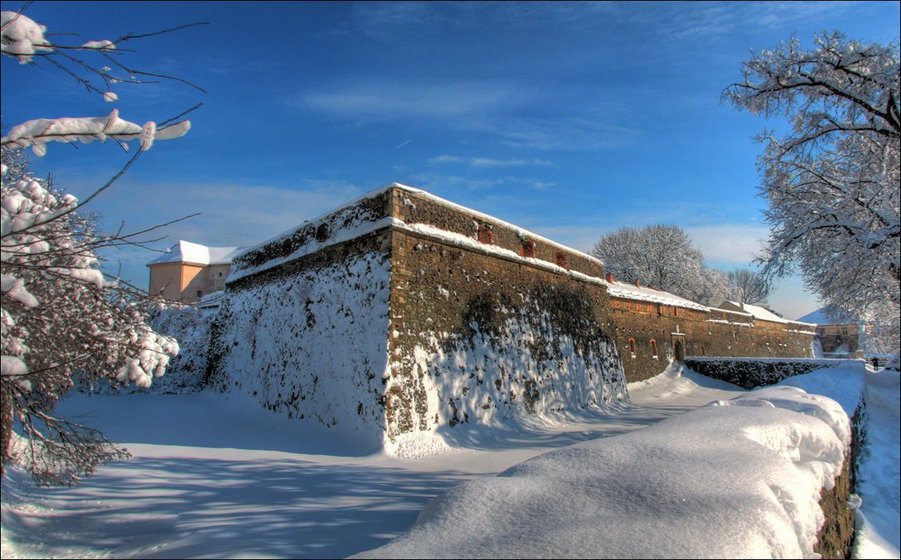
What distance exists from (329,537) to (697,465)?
117 inches

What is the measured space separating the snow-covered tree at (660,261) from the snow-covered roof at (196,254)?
102ft

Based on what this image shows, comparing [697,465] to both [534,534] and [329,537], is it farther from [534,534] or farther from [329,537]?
[329,537]

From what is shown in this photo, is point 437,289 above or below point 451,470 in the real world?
above

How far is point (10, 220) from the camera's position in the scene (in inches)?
94.0

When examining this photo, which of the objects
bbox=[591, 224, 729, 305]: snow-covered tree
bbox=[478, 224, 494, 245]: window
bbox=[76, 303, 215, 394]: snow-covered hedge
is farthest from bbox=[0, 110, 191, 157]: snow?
bbox=[591, 224, 729, 305]: snow-covered tree

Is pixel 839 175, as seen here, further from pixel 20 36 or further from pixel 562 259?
pixel 20 36

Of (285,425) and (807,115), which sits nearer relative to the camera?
(807,115)

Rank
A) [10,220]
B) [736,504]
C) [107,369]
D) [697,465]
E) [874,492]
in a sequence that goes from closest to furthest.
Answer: [10,220] < [736,504] < [697,465] < [874,492] < [107,369]

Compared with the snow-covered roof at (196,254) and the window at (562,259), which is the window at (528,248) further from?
the snow-covered roof at (196,254)

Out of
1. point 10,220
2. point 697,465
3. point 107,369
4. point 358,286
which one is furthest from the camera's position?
point 358,286

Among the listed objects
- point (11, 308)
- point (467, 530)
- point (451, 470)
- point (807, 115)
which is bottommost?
point (451, 470)

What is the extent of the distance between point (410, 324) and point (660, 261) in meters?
35.9

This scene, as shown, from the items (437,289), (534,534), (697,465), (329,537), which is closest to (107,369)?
(329,537)

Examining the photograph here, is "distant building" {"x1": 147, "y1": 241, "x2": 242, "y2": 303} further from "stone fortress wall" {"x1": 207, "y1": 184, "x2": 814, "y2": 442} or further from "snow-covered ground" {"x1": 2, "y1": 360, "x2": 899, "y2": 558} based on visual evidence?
"snow-covered ground" {"x1": 2, "y1": 360, "x2": 899, "y2": 558}
